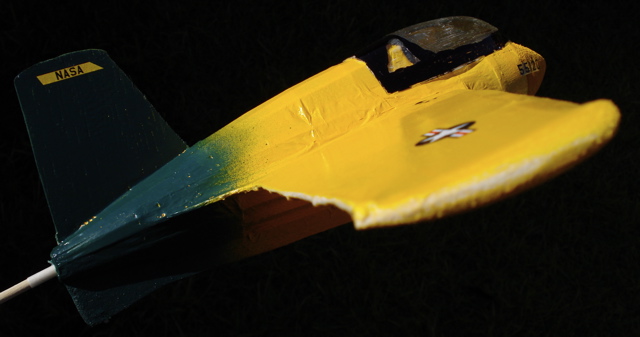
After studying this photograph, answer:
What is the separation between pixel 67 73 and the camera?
182cm

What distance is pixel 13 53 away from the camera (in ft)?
8.32

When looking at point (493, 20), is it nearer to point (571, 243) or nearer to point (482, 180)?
point (571, 243)

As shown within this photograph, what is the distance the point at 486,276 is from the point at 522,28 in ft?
5.88

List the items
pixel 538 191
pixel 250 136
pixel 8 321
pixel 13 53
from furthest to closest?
1. pixel 538 191
2. pixel 13 53
3. pixel 8 321
4. pixel 250 136

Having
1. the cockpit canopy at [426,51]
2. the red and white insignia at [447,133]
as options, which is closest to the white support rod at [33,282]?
the red and white insignia at [447,133]

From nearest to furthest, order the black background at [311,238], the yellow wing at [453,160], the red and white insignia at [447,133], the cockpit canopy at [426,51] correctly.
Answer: the yellow wing at [453,160] → the red and white insignia at [447,133] → the cockpit canopy at [426,51] → the black background at [311,238]

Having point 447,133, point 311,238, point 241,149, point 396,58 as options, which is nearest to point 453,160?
point 447,133

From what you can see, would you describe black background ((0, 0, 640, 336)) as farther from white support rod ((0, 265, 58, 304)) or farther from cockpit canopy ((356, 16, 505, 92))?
cockpit canopy ((356, 16, 505, 92))

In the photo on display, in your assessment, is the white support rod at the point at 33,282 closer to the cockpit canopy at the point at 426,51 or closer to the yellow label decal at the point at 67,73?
the yellow label decal at the point at 67,73

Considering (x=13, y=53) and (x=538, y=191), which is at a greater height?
(x=13, y=53)

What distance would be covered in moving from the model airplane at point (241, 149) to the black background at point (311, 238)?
676 millimetres

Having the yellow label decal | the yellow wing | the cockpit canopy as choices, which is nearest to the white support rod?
the yellow label decal

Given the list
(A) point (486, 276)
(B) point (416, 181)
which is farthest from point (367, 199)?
(A) point (486, 276)

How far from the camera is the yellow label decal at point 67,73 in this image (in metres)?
1.78
